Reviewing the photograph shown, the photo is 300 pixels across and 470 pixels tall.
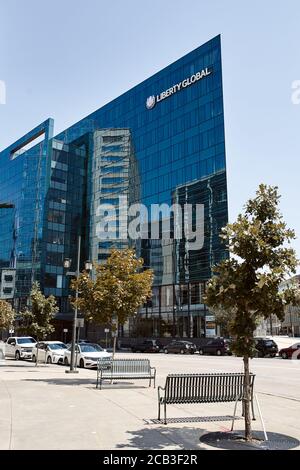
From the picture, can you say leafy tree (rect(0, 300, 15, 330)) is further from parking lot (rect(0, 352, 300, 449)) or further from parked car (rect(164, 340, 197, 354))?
parking lot (rect(0, 352, 300, 449))

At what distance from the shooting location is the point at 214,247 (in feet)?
189

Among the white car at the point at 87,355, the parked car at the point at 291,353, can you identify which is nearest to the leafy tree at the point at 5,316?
the white car at the point at 87,355


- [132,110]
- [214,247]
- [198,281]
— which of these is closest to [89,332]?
[198,281]

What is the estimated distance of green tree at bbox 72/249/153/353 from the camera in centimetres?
1895

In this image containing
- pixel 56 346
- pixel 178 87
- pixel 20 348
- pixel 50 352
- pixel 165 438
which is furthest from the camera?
pixel 178 87

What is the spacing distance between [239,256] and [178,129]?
199ft

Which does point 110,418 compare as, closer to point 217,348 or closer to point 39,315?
point 39,315

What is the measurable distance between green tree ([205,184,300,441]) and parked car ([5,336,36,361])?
1118 inches

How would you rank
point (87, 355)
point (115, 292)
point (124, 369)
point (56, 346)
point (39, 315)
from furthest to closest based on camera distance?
point (56, 346)
point (39, 315)
point (87, 355)
point (115, 292)
point (124, 369)

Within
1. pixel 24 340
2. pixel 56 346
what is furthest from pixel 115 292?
pixel 24 340

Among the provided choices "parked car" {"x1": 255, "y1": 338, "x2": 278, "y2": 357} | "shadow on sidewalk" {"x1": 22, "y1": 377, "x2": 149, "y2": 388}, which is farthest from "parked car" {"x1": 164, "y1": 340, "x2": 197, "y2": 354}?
"shadow on sidewalk" {"x1": 22, "y1": 377, "x2": 149, "y2": 388}

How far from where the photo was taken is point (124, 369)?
16875 millimetres

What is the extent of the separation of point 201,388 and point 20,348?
1047 inches

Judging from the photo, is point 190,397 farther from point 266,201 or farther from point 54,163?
point 54,163
